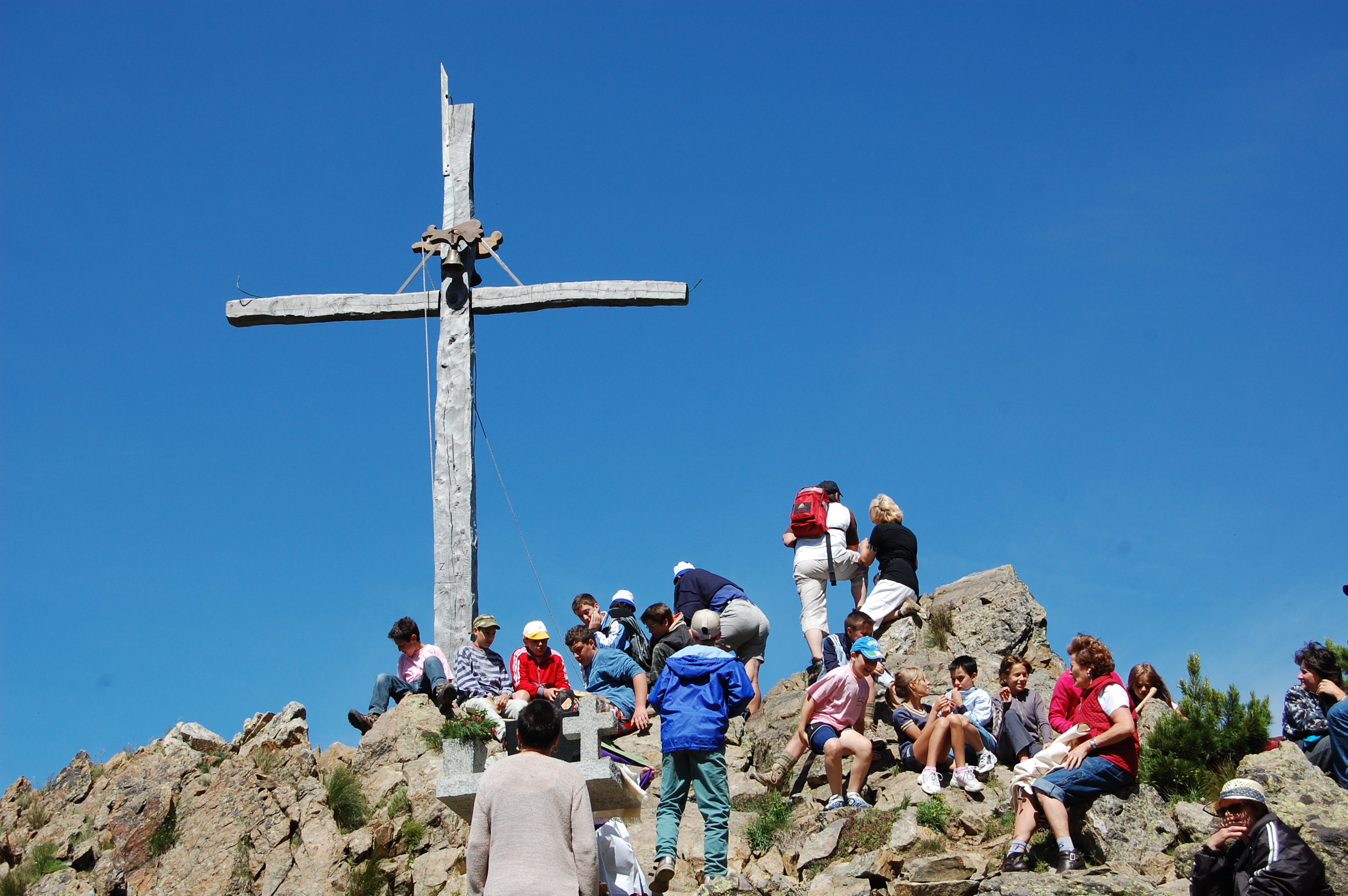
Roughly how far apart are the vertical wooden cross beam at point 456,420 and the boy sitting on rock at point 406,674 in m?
0.22

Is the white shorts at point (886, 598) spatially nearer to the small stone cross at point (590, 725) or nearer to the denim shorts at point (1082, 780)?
the denim shorts at point (1082, 780)

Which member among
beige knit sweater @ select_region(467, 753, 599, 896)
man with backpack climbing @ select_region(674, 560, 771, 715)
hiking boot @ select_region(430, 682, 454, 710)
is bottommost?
beige knit sweater @ select_region(467, 753, 599, 896)

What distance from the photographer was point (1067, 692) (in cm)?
970

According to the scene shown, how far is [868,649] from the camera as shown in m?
10.4

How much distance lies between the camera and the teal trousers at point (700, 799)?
8.44m

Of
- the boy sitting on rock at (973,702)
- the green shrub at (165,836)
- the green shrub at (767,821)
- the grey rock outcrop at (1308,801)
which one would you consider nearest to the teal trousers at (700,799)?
the green shrub at (767,821)

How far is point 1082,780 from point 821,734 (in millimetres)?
2392

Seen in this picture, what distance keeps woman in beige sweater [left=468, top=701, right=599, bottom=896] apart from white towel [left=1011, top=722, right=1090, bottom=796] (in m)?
3.75

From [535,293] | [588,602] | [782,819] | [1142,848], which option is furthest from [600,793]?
[535,293]

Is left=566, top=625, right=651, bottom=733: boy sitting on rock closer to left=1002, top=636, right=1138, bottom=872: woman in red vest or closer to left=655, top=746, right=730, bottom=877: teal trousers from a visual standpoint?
left=655, top=746, right=730, bottom=877: teal trousers

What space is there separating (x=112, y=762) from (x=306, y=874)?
276 centimetres

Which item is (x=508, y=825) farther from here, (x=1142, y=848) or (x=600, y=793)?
(x=1142, y=848)

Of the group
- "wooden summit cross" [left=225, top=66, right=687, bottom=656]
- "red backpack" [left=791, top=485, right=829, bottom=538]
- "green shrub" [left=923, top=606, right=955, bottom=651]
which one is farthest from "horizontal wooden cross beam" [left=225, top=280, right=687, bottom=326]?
"green shrub" [left=923, top=606, right=955, bottom=651]

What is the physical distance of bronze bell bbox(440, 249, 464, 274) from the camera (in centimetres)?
1336
